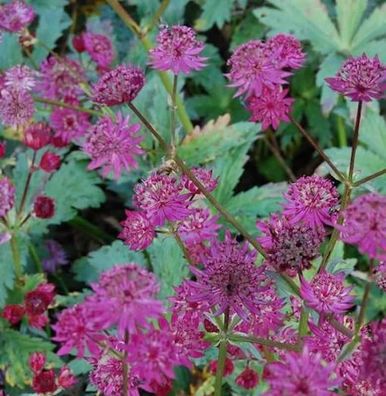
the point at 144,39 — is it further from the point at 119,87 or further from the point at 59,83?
the point at 119,87

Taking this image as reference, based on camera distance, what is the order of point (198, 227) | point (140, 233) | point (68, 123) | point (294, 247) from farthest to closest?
point (68, 123) → point (198, 227) → point (140, 233) → point (294, 247)

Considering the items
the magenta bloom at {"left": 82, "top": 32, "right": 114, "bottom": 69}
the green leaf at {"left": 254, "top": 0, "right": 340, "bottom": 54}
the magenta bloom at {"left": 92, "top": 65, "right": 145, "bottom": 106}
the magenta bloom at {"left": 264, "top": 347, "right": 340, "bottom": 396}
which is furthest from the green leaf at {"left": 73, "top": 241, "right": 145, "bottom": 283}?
the magenta bloom at {"left": 264, "top": 347, "right": 340, "bottom": 396}

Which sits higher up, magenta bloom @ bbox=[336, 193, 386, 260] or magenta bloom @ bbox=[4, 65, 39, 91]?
magenta bloom @ bbox=[336, 193, 386, 260]

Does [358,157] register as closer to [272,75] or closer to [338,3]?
[338,3]

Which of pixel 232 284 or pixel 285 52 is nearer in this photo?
pixel 232 284

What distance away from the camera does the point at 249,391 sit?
2.18 meters

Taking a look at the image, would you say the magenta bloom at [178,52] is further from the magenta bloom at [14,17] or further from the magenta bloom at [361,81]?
the magenta bloom at [14,17]

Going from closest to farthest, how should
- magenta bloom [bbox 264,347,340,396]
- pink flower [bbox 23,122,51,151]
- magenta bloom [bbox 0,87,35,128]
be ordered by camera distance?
1. magenta bloom [bbox 264,347,340,396]
2. magenta bloom [bbox 0,87,35,128]
3. pink flower [bbox 23,122,51,151]

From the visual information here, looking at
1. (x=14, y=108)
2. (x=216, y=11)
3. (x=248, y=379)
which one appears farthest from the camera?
(x=216, y=11)

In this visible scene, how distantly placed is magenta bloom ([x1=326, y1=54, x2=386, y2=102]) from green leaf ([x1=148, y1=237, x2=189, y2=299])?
3.09ft

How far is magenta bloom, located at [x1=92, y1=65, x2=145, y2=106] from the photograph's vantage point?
156cm

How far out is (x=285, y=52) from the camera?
169 cm

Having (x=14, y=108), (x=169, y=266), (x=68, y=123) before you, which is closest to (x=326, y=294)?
(x=169, y=266)

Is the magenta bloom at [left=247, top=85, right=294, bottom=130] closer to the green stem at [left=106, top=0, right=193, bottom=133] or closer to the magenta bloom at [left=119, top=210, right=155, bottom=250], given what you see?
the magenta bloom at [left=119, top=210, right=155, bottom=250]
